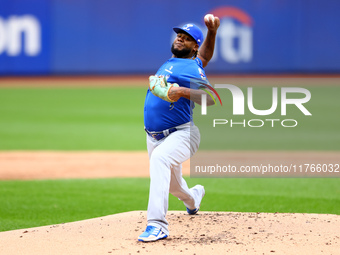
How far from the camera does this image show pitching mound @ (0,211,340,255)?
465 centimetres

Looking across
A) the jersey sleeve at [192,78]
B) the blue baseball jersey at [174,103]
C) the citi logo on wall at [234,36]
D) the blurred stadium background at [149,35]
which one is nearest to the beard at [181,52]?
the blue baseball jersey at [174,103]

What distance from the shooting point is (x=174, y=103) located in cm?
517

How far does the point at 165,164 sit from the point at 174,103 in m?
0.57

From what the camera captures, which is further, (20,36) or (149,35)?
(149,35)

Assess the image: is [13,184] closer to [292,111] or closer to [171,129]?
[171,129]

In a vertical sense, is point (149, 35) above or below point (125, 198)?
above

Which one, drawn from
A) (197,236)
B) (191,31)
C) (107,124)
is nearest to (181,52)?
(191,31)

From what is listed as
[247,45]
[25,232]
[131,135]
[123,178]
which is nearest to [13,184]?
[123,178]

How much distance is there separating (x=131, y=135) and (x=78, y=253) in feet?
32.2

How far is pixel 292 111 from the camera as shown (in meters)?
16.8

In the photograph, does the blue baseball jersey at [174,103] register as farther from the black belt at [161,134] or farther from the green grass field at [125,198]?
the green grass field at [125,198]

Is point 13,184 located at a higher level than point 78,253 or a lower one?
lower

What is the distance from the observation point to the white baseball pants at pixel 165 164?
4887mm

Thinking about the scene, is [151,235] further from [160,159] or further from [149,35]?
[149,35]
